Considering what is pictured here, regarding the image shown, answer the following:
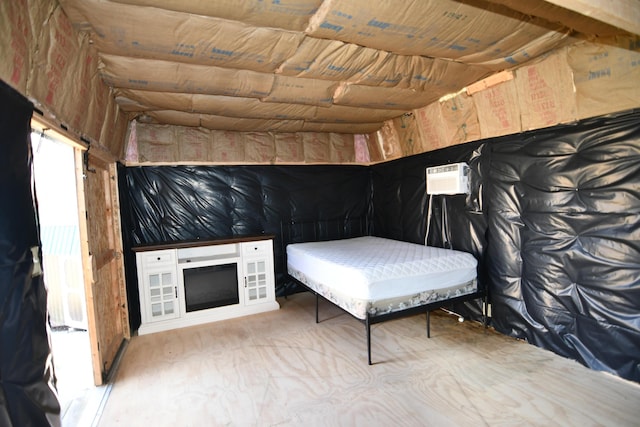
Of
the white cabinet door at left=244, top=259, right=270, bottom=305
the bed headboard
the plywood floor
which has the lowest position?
the plywood floor

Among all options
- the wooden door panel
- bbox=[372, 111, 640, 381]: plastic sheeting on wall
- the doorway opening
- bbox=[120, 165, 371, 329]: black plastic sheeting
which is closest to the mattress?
bbox=[372, 111, 640, 381]: plastic sheeting on wall

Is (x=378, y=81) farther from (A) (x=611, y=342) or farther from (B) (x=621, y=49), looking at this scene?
(A) (x=611, y=342)

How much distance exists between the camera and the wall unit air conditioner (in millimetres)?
3451

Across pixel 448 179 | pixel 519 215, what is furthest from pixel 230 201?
pixel 519 215

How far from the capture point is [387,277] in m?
2.65

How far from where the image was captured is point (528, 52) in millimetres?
2406

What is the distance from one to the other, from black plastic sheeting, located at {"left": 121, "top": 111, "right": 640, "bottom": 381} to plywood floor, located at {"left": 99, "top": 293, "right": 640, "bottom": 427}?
13.5 inches

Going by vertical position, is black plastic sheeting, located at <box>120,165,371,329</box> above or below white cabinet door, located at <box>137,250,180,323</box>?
above

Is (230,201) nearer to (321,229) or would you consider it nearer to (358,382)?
(321,229)

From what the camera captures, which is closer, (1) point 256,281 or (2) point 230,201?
(1) point 256,281

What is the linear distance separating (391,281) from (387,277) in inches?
2.1

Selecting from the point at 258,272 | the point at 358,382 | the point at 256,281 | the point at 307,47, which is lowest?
the point at 358,382

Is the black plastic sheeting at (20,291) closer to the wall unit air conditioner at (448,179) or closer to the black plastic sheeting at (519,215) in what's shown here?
the black plastic sheeting at (519,215)

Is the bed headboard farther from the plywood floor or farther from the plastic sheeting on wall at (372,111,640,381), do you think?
the plastic sheeting on wall at (372,111,640,381)
